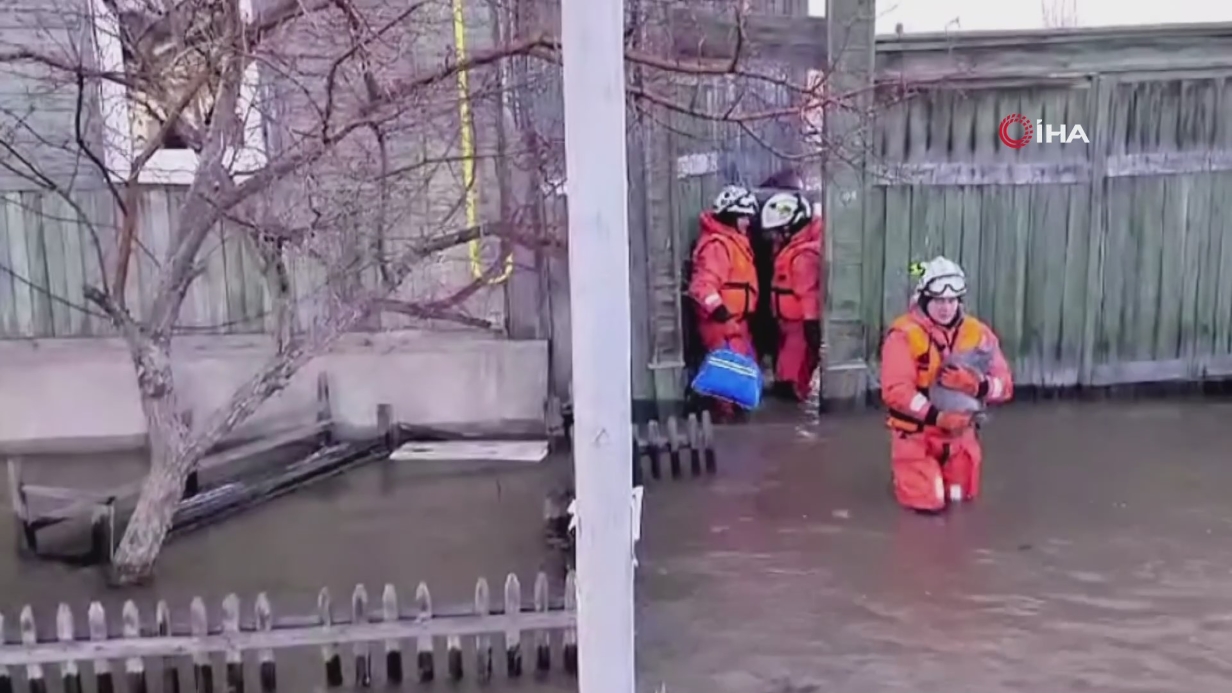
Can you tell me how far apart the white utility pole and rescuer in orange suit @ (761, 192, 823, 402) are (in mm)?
6034

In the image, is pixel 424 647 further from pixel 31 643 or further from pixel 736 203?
pixel 736 203

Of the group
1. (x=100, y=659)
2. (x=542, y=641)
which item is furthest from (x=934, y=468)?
(x=100, y=659)

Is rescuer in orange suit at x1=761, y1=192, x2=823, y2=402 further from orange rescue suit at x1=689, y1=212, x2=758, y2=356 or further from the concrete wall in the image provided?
the concrete wall

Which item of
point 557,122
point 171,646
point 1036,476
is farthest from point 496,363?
point 171,646

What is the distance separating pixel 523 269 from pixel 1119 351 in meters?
3.85

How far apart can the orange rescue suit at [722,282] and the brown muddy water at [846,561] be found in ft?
3.00

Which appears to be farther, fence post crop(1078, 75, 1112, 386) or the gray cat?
fence post crop(1078, 75, 1112, 386)

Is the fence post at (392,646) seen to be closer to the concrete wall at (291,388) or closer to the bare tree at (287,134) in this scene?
the bare tree at (287,134)

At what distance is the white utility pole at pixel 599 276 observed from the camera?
3021 mm

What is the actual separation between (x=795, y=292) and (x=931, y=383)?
7.82 feet

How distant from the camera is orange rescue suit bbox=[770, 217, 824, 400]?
923cm

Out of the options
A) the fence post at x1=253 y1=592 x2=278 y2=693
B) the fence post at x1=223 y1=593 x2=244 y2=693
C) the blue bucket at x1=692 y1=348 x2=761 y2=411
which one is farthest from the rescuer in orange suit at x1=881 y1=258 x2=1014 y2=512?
the fence post at x1=223 y1=593 x2=244 y2=693

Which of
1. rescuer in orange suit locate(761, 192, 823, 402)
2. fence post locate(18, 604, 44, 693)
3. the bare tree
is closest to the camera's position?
fence post locate(18, 604, 44, 693)

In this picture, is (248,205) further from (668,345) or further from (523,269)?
(668,345)
